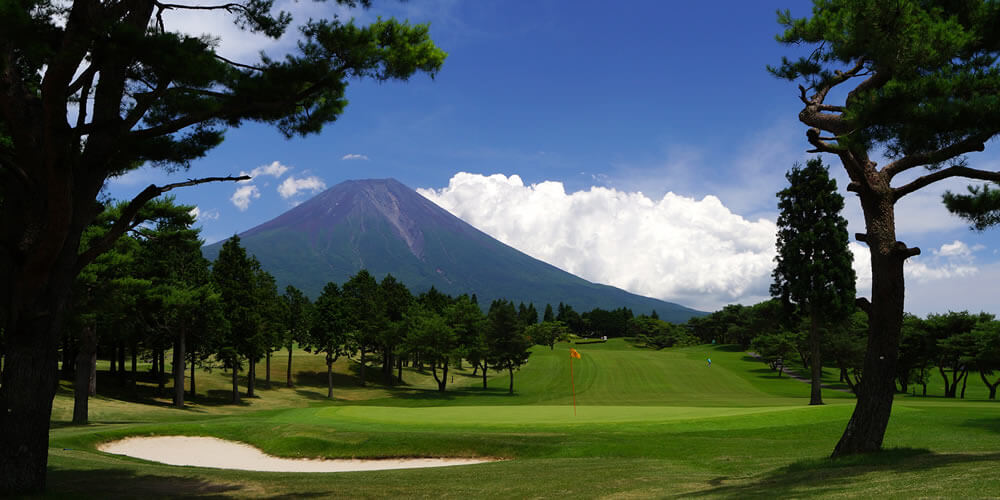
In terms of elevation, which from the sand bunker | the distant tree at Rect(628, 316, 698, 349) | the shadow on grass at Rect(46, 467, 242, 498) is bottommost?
the distant tree at Rect(628, 316, 698, 349)

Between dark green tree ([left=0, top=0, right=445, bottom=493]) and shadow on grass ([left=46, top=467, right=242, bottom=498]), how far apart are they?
1.55 m

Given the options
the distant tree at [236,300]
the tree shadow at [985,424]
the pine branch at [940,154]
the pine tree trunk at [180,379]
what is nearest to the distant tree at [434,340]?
the distant tree at [236,300]

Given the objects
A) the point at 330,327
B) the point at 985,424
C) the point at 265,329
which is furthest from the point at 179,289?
the point at 985,424

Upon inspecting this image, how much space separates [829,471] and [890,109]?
20.6 ft

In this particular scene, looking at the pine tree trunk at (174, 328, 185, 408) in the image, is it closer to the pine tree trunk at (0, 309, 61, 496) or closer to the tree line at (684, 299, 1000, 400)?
the pine tree trunk at (0, 309, 61, 496)

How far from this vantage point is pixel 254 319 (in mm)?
48031

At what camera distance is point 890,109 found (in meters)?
9.54

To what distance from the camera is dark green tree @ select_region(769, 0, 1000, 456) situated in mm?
9375

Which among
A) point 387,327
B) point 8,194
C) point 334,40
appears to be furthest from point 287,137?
point 387,327

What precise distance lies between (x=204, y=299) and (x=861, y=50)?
40252mm

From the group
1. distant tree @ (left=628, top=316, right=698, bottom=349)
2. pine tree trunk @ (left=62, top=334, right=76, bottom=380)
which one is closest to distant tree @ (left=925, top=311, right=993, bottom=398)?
pine tree trunk @ (left=62, top=334, right=76, bottom=380)

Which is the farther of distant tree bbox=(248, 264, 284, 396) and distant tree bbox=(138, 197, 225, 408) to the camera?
distant tree bbox=(248, 264, 284, 396)

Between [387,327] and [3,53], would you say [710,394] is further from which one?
[3,53]

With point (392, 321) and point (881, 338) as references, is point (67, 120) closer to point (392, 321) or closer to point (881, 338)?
point (881, 338)
